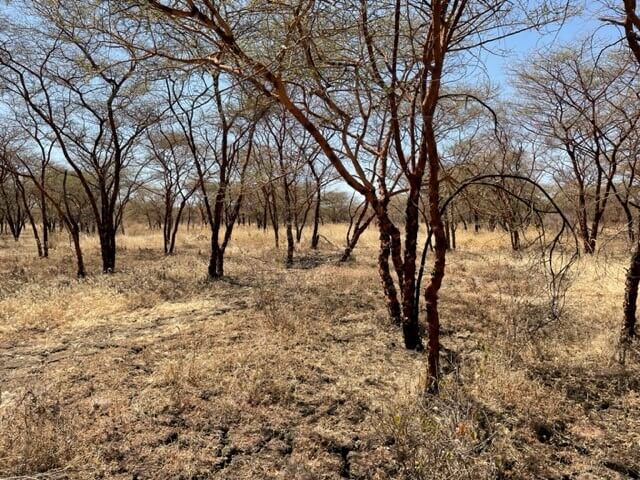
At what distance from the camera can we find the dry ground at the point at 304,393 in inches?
105

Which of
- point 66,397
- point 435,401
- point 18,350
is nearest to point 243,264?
point 18,350

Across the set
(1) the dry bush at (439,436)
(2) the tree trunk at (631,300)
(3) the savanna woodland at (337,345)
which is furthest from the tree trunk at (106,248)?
(2) the tree trunk at (631,300)

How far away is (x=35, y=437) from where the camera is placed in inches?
109

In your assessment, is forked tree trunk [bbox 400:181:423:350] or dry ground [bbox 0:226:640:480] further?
forked tree trunk [bbox 400:181:423:350]

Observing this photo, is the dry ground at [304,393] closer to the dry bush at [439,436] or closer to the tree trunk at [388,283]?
the dry bush at [439,436]

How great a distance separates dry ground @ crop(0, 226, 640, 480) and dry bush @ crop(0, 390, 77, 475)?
0.4 inches

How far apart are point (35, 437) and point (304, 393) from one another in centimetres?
194

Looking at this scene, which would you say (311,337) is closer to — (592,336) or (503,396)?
(503,396)

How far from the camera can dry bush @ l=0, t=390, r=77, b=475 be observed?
2.58m

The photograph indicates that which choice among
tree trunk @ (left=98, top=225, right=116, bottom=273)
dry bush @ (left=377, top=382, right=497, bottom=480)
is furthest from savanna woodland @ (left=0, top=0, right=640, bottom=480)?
tree trunk @ (left=98, top=225, right=116, bottom=273)

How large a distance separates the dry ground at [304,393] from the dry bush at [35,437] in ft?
0.03

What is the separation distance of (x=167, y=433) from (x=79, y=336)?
124 inches

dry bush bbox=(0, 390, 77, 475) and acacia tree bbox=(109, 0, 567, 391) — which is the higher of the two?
acacia tree bbox=(109, 0, 567, 391)

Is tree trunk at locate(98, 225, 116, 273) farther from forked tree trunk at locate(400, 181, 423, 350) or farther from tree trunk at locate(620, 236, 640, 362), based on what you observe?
tree trunk at locate(620, 236, 640, 362)
